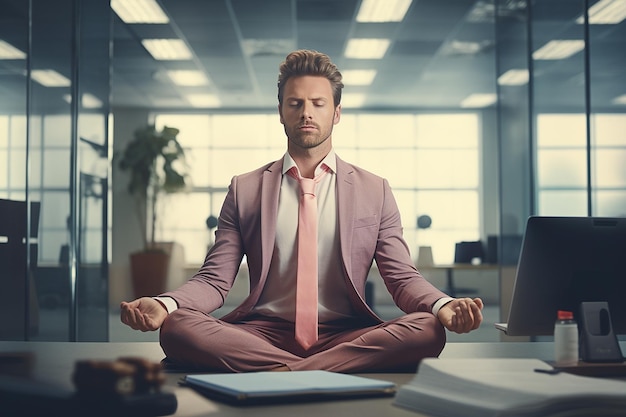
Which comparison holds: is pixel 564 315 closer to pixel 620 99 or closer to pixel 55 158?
pixel 620 99

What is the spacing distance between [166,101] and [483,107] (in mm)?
4841

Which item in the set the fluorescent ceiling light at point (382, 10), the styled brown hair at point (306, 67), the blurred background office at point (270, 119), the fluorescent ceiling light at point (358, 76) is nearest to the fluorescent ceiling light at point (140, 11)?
the blurred background office at point (270, 119)

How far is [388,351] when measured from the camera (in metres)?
1.81

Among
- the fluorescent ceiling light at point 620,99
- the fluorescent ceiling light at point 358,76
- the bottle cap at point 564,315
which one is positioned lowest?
the bottle cap at point 564,315

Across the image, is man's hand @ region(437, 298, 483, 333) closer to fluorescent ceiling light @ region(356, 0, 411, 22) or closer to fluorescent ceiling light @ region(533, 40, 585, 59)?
fluorescent ceiling light @ region(533, 40, 585, 59)

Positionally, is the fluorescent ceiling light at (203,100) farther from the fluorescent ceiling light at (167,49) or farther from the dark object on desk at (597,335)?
the dark object on desk at (597,335)

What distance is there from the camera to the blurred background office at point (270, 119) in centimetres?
458

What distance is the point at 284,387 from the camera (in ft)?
3.90

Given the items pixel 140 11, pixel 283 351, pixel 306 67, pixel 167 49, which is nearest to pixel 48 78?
pixel 140 11

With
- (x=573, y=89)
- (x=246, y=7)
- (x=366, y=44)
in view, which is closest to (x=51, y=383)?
(x=573, y=89)

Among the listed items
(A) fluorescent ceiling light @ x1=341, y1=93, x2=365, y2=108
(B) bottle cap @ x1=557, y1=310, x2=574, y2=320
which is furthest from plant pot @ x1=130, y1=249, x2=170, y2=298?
(B) bottle cap @ x1=557, y1=310, x2=574, y2=320

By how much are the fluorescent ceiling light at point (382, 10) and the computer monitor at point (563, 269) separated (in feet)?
17.3

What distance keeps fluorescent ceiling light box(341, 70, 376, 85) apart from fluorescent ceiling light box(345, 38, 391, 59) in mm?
703

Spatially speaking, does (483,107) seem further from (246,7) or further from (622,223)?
(622,223)
